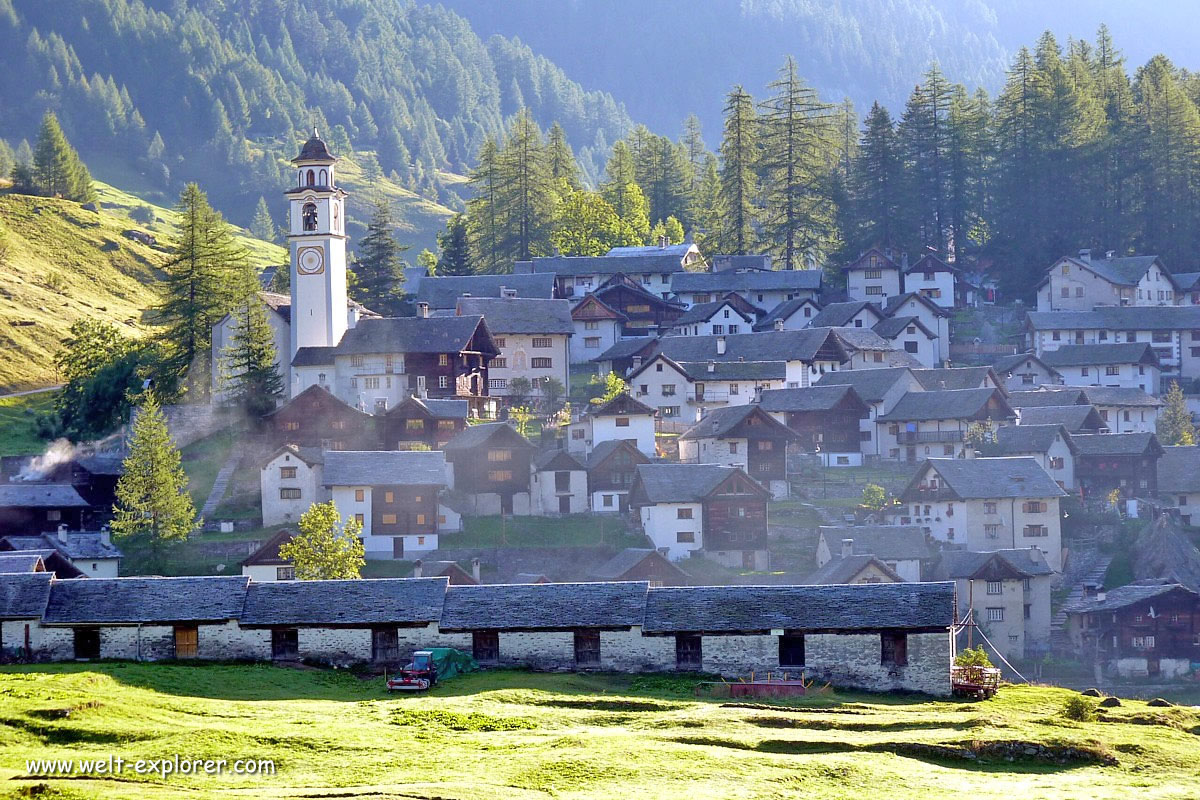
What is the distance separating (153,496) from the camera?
→ 247 ft

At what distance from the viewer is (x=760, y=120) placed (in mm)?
130125

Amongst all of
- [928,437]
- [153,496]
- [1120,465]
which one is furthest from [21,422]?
[1120,465]

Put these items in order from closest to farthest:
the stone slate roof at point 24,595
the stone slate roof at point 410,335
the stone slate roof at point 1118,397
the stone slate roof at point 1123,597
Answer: the stone slate roof at point 24,595 < the stone slate roof at point 1123,597 < the stone slate roof at point 410,335 < the stone slate roof at point 1118,397

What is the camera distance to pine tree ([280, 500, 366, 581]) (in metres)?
65.6

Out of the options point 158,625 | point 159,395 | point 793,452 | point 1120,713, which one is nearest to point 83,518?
point 159,395

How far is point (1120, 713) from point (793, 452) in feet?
143

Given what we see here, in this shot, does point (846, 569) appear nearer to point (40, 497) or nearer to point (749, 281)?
point (40, 497)

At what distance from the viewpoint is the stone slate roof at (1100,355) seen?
106 m

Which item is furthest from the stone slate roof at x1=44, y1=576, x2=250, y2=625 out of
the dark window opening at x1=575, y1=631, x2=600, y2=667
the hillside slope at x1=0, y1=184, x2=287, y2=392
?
the hillside slope at x1=0, y1=184, x2=287, y2=392

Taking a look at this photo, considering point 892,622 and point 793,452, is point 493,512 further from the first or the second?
point 892,622

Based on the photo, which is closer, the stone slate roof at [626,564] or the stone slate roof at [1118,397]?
the stone slate roof at [626,564]

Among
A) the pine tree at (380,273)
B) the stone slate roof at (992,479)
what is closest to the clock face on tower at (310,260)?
the pine tree at (380,273)

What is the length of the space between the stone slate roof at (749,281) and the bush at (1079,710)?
2703 inches

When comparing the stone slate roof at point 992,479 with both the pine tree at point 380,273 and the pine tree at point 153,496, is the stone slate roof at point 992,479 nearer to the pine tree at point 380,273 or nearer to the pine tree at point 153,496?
the pine tree at point 153,496
